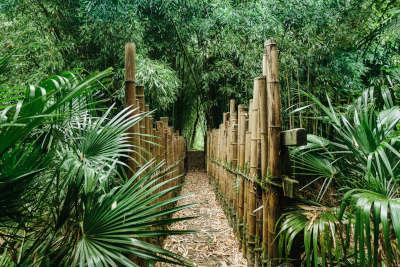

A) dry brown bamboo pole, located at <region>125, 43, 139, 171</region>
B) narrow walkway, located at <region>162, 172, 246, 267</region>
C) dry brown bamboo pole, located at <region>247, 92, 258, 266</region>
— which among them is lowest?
narrow walkway, located at <region>162, 172, 246, 267</region>

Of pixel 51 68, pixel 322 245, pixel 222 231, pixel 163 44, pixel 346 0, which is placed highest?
pixel 346 0

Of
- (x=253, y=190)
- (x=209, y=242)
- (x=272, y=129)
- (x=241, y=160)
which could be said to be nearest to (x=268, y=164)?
(x=272, y=129)

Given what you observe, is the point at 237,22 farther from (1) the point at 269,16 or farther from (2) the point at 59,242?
(2) the point at 59,242

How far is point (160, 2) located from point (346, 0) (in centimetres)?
363

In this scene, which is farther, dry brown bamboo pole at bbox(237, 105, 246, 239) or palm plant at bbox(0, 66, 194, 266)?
dry brown bamboo pole at bbox(237, 105, 246, 239)

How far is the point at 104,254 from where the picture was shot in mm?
1321

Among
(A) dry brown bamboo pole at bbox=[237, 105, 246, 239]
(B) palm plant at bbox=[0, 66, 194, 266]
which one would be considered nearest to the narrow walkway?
(A) dry brown bamboo pole at bbox=[237, 105, 246, 239]

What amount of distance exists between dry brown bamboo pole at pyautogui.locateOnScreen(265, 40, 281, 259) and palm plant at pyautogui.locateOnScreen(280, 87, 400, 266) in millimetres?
115

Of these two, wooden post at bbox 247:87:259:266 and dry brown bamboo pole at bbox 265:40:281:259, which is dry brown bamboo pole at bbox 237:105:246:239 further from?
dry brown bamboo pole at bbox 265:40:281:259

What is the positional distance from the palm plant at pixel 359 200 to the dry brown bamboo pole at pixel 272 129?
0.11 m

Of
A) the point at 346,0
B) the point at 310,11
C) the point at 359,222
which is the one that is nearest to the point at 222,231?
the point at 359,222

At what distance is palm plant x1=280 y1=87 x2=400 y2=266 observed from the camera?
1.36 meters

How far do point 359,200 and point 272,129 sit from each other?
95cm

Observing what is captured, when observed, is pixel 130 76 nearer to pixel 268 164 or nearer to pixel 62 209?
pixel 62 209
